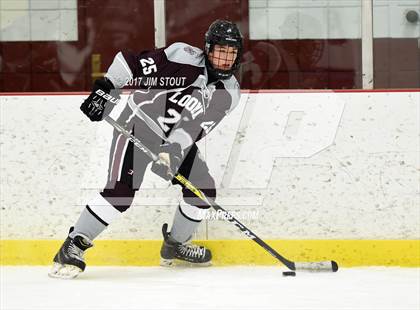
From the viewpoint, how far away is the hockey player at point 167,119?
3.99m

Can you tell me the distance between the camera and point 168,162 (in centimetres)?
402

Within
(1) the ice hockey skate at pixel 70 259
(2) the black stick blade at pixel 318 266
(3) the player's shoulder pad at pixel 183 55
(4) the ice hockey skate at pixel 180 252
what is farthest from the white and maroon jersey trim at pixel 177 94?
(2) the black stick blade at pixel 318 266

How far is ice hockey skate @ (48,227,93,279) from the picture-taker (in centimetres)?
399

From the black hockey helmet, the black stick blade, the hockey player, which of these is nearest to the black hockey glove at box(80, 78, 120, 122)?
the hockey player

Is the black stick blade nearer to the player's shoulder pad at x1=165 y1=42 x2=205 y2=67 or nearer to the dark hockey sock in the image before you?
the dark hockey sock

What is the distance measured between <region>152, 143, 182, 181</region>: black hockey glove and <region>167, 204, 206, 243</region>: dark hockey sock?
0.21m

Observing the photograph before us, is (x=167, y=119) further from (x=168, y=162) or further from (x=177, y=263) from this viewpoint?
(x=177, y=263)

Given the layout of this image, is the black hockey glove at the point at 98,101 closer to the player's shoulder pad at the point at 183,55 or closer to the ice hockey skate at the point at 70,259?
the player's shoulder pad at the point at 183,55

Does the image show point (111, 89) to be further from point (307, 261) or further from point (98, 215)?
point (307, 261)

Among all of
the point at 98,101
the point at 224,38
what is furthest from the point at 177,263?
the point at 224,38

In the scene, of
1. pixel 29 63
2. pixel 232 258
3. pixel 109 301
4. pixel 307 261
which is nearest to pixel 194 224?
pixel 232 258

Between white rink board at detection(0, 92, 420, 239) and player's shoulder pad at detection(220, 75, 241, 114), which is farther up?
player's shoulder pad at detection(220, 75, 241, 114)

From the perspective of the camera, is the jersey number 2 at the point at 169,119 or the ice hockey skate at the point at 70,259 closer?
the ice hockey skate at the point at 70,259

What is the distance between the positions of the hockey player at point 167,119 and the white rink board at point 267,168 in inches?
5.5
